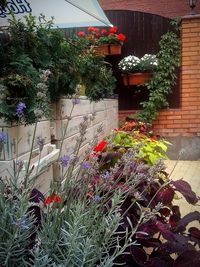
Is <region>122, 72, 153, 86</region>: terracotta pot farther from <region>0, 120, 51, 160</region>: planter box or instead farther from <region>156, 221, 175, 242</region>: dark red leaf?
<region>156, 221, 175, 242</region>: dark red leaf

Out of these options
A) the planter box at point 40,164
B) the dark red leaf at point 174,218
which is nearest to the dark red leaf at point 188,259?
the dark red leaf at point 174,218

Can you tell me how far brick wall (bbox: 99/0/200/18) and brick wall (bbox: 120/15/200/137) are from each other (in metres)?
3.19

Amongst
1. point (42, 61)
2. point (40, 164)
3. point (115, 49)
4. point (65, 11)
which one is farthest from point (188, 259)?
point (115, 49)

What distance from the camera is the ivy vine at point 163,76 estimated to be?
Result: 17.4 ft

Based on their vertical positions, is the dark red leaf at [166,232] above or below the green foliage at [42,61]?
below

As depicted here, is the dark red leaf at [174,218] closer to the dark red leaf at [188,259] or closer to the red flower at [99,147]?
the dark red leaf at [188,259]

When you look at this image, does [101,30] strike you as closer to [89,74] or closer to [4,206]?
[89,74]

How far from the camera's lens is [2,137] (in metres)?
0.93

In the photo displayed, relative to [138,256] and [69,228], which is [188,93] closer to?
[138,256]

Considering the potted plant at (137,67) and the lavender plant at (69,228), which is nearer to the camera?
the lavender plant at (69,228)

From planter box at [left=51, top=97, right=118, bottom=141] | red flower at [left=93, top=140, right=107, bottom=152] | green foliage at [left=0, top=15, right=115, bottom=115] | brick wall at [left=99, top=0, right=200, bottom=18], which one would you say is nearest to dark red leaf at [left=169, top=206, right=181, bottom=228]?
red flower at [left=93, top=140, right=107, bottom=152]

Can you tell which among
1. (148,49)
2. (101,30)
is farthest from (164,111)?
(101,30)

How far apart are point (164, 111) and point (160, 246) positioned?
14.0 feet

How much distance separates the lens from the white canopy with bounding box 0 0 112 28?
195 centimetres
